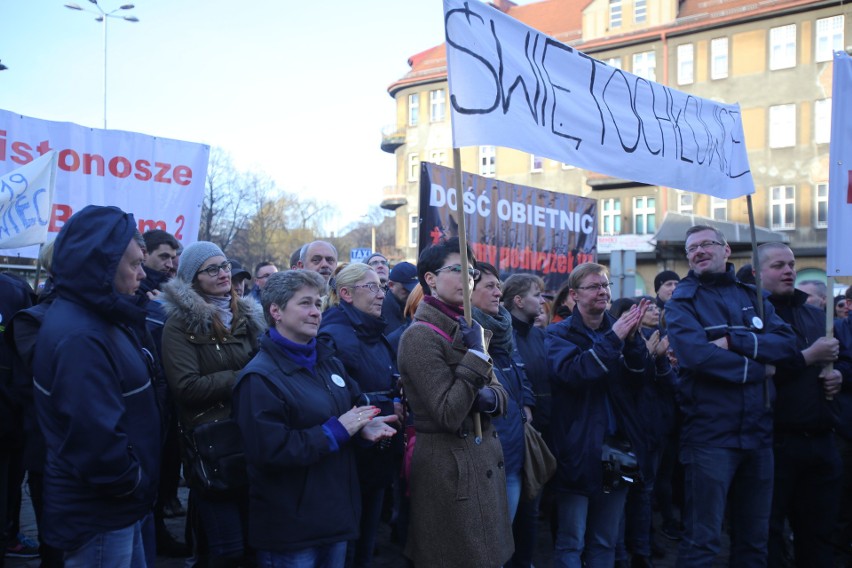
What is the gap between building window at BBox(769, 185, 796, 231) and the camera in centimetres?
2936

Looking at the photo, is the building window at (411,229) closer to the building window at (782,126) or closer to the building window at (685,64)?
the building window at (685,64)

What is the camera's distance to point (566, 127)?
394 centimetres

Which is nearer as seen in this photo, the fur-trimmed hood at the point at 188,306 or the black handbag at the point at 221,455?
the black handbag at the point at 221,455

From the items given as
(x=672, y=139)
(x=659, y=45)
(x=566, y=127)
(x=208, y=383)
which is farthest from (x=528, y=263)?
(x=659, y=45)

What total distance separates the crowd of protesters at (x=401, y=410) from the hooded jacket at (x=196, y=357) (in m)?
0.01

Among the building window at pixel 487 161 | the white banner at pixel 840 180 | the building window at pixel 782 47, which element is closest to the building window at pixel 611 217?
the building window at pixel 487 161

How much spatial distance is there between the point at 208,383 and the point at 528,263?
Result: 24.4ft

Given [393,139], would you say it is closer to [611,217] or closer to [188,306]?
[611,217]

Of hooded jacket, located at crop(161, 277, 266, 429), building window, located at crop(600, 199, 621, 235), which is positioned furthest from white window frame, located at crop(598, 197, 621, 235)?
hooded jacket, located at crop(161, 277, 266, 429)

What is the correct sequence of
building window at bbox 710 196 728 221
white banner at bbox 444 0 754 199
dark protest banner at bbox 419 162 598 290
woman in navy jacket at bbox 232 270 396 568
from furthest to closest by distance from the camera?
building window at bbox 710 196 728 221 → dark protest banner at bbox 419 162 598 290 → white banner at bbox 444 0 754 199 → woman in navy jacket at bbox 232 270 396 568

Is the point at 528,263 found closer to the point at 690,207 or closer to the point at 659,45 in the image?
the point at 690,207

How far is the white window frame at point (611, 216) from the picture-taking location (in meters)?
32.9

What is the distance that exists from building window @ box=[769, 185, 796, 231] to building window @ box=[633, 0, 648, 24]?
9.80m

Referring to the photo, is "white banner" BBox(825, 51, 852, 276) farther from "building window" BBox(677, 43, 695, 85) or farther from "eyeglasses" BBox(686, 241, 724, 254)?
"building window" BBox(677, 43, 695, 85)
